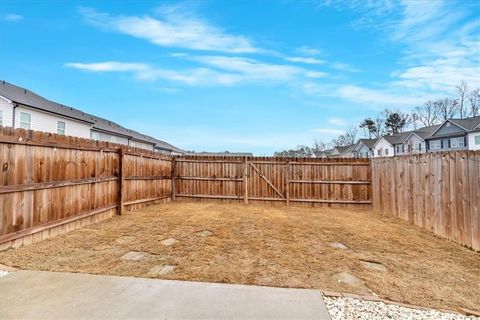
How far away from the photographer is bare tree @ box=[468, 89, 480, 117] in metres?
34.8

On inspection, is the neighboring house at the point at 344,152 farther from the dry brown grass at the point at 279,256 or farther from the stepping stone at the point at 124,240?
the stepping stone at the point at 124,240

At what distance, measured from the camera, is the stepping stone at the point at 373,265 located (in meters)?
3.62

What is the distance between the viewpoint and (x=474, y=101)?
3566 cm

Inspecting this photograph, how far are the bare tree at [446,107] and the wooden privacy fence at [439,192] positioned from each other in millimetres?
39894

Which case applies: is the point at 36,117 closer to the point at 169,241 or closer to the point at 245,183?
the point at 245,183

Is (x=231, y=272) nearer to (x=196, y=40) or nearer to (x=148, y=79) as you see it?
(x=196, y=40)

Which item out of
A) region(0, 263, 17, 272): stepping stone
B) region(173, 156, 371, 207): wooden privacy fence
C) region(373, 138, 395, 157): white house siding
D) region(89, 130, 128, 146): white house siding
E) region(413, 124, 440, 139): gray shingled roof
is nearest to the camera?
region(0, 263, 17, 272): stepping stone

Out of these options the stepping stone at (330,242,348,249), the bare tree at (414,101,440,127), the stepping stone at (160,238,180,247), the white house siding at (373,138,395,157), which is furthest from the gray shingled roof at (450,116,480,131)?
Result: the stepping stone at (160,238,180,247)

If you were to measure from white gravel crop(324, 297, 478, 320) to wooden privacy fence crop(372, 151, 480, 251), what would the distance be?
3.01 m

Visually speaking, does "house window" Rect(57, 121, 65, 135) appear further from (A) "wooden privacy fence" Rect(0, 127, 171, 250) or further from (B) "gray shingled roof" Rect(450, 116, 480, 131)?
(B) "gray shingled roof" Rect(450, 116, 480, 131)

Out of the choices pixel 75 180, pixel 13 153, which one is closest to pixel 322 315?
pixel 13 153

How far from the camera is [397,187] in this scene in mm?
7793

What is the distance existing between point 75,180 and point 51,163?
768mm

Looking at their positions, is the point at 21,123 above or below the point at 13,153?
above
